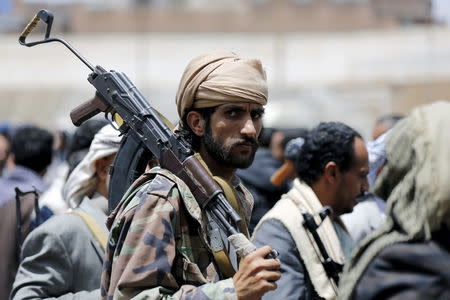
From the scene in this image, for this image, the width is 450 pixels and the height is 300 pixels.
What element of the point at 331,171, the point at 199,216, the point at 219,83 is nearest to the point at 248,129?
the point at 219,83

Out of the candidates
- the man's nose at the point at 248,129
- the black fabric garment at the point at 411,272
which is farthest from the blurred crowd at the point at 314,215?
the man's nose at the point at 248,129

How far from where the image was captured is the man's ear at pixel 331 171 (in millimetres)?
5395

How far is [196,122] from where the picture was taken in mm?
4129

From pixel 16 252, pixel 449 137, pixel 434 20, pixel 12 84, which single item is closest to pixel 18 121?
pixel 12 84

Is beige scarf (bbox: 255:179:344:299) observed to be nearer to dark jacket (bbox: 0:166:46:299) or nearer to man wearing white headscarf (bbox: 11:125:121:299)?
man wearing white headscarf (bbox: 11:125:121:299)

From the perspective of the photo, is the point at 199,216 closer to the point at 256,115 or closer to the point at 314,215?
the point at 256,115

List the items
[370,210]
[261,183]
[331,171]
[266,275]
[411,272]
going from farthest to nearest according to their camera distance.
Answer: [261,183], [370,210], [331,171], [266,275], [411,272]

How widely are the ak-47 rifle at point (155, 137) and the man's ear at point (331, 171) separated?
1353mm

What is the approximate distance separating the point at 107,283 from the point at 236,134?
0.68m

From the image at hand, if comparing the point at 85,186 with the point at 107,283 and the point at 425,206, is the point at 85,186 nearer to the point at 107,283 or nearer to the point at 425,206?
the point at 107,283

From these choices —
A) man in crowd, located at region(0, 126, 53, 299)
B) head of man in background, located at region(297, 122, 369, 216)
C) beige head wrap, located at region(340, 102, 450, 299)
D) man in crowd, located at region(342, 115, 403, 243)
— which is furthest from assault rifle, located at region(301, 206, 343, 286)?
beige head wrap, located at region(340, 102, 450, 299)

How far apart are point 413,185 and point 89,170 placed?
8.33 ft

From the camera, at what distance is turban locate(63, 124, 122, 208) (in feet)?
17.2

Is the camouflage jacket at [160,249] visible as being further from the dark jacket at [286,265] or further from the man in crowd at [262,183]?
the man in crowd at [262,183]
